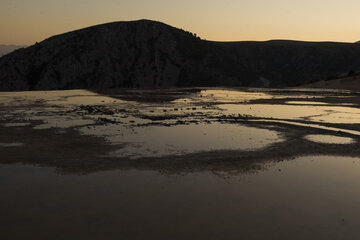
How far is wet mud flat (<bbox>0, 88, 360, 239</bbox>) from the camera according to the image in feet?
22.5

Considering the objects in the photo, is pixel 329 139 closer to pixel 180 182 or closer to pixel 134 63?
pixel 180 182

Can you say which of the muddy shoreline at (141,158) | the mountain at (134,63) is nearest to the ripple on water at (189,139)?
the muddy shoreline at (141,158)

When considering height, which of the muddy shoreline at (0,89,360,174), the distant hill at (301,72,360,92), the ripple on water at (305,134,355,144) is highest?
the distant hill at (301,72,360,92)

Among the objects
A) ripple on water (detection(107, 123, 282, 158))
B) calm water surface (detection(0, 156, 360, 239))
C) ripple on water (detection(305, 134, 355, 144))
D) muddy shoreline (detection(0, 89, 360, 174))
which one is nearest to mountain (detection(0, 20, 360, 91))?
muddy shoreline (detection(0, 89, 360, 174))

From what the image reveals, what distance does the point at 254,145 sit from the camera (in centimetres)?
1455

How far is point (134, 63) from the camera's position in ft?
299

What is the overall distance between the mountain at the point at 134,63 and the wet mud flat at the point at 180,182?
213ft

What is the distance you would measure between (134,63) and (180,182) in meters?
83.8

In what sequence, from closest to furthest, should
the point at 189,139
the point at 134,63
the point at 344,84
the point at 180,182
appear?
1. the point at 180,182
2. the point at 189,139
3. the point at 344,84
4. the point at 134,63

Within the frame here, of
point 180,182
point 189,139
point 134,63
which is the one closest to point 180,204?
point 180,182

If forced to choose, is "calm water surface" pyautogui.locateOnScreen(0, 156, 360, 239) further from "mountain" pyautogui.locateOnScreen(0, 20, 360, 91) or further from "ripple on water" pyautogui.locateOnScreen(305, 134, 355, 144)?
"mountain" pyautogui.locateOnScreen(0, 20, 360, 91)

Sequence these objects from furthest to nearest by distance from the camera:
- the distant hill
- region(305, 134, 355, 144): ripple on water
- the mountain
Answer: the mountain
the distant hill
region(305, 134, 355, 144): ripple on water

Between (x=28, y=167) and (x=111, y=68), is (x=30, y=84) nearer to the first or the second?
(x=111, y=68)

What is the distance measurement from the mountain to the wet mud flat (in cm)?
6496
